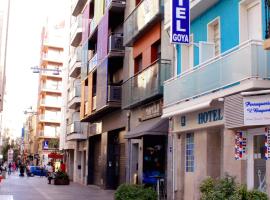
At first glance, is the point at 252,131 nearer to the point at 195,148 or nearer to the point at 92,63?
the point at 195,148

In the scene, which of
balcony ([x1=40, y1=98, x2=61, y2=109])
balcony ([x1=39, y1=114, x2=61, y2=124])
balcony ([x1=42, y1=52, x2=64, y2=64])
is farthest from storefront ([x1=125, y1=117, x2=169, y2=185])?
→ balcony ([x1=42, y1=52, x2=64, y2=64])

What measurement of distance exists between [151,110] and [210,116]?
644 centimetres

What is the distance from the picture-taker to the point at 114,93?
28.5 metres

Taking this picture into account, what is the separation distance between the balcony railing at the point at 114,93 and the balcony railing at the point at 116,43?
90.1 inches

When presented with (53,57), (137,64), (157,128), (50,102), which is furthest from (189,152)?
(53,57)

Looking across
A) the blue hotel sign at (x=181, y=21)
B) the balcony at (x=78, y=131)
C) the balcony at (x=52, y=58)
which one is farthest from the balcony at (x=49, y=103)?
the blue hotel sign at (x=181, y=21)

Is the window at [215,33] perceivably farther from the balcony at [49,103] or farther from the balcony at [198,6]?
the balcony at [49,103]

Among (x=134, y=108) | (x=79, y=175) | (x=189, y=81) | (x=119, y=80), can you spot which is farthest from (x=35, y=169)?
(x=189, y=81)

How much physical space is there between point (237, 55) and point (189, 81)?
142 inches

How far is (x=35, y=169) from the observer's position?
61906 millimetres

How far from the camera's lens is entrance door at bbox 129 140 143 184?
24.1m

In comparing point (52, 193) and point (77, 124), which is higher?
point (77, 124)

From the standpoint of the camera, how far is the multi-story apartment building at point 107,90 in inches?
1154

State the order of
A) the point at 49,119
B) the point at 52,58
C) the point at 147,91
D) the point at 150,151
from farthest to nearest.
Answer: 1. the point at 52,58
2. the point at 49,119
3. the point at 150,151
4. the point at 147,91
